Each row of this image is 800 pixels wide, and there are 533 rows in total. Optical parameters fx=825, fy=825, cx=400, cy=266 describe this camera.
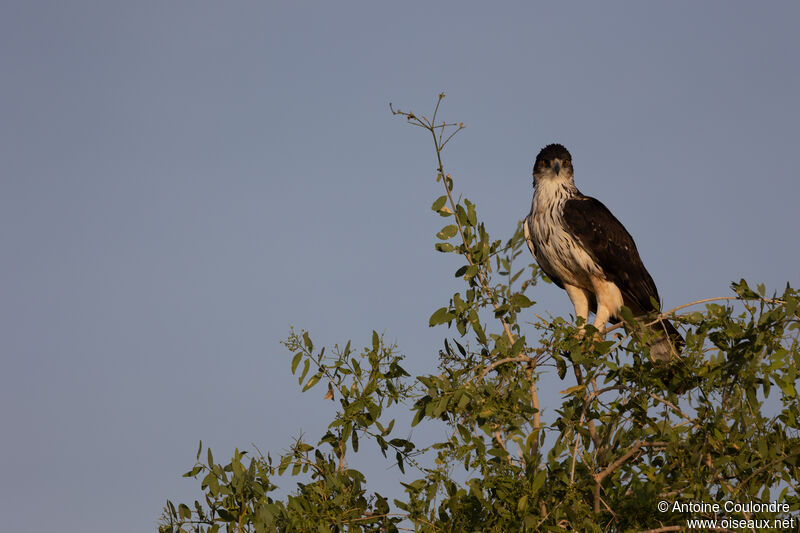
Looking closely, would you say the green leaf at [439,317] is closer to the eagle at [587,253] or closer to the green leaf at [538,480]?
the green leaf at [538,480]

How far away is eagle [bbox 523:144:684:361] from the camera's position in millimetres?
8391

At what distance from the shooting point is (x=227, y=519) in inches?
203

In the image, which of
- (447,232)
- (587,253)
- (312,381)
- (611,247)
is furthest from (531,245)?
(312,381)

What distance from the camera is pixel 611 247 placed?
8453mm

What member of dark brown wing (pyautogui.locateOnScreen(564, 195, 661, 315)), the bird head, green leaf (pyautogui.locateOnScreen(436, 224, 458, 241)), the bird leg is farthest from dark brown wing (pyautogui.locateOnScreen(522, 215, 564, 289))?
green leaf (pyautogui.locateOnScreen(436, 224, 458, 241))

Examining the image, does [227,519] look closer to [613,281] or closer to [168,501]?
[168,501]

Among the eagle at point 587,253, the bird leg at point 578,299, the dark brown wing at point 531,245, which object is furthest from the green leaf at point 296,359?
the bird leg at point 578,299

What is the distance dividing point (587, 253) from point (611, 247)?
0.29 meters

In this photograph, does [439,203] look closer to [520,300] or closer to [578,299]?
[520,300]

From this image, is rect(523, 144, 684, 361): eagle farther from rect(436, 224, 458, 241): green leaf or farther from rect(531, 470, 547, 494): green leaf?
rect(531, 470, 547, 494): green leaf

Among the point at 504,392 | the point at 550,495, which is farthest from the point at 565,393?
the point at 550,495

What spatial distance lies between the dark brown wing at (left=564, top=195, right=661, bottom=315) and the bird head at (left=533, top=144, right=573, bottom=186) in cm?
48

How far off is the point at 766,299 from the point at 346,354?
104 inches

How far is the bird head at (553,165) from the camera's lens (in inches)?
361
